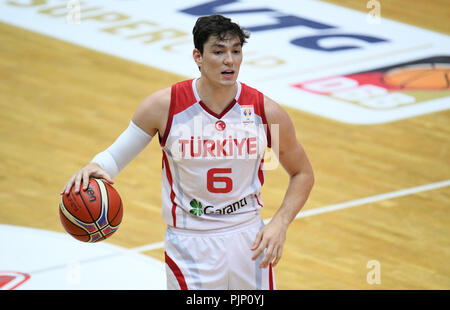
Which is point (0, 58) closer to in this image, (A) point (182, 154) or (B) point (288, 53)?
(B) point (288, 53)

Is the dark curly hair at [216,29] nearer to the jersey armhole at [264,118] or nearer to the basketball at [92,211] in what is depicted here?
the jersey armhole at [264,118]

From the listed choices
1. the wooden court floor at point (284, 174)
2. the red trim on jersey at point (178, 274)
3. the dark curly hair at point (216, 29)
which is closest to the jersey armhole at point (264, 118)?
the dark curly hair at point (216, 29)

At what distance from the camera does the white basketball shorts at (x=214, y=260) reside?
15.8 ft

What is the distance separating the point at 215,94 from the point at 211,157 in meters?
0.33

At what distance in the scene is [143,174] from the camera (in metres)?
8.95

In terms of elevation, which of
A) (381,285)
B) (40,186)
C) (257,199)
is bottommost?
(381,285)

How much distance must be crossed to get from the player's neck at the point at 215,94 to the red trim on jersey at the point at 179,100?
53 mm

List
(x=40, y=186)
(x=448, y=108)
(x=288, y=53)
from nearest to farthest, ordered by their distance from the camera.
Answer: (x=40, y=186)
(x=448, y=108)
(x=288, y=53)

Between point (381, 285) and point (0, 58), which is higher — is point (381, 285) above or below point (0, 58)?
below

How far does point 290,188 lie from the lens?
4.90 m

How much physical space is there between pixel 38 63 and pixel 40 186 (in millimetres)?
3473

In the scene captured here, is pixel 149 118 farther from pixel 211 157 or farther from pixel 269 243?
pixel 269 243

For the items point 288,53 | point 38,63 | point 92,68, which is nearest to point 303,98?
point 288,53
